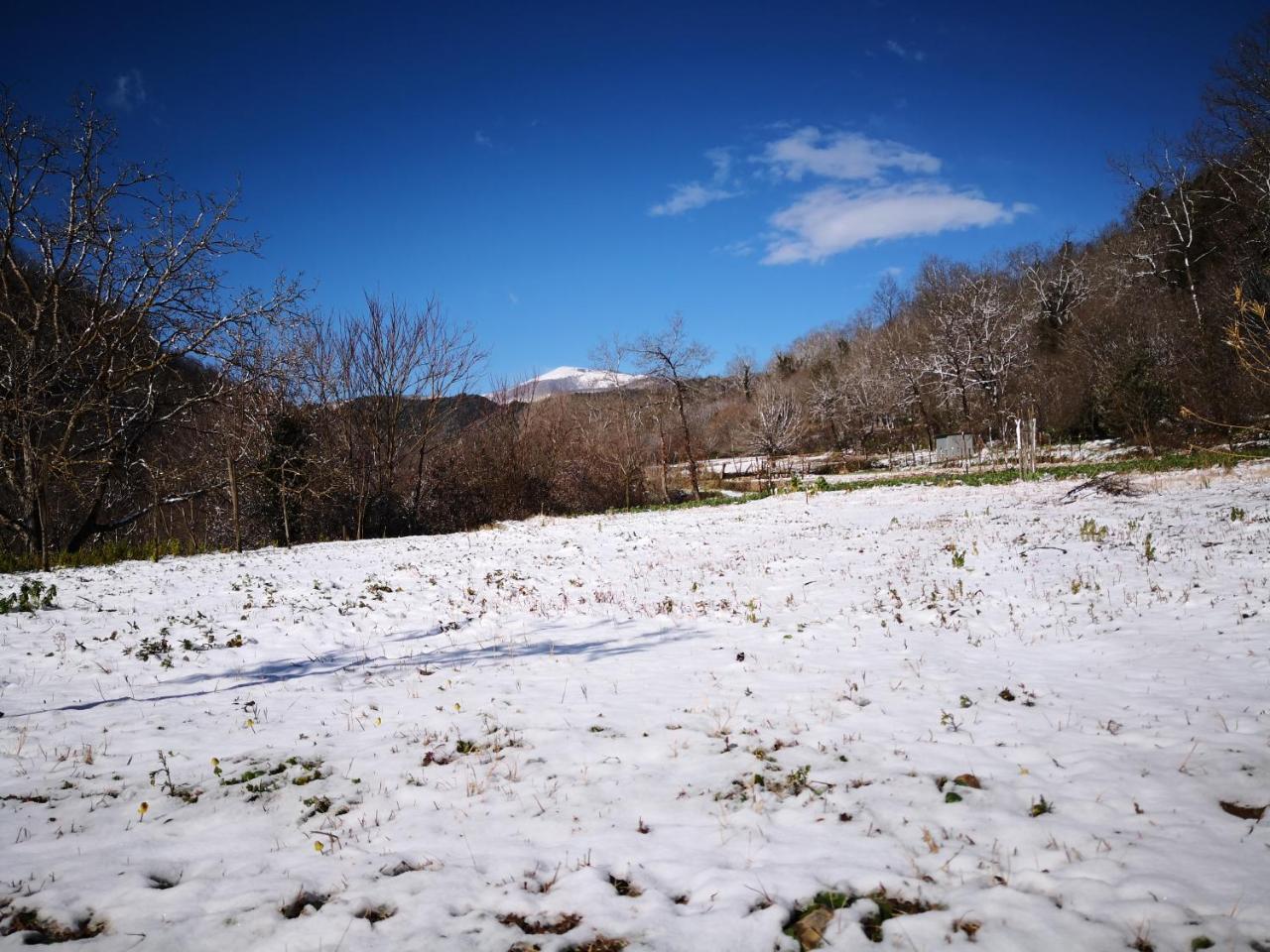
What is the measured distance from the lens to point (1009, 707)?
181 inches

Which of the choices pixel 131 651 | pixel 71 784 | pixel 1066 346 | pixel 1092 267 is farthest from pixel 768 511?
pixel 1092 267

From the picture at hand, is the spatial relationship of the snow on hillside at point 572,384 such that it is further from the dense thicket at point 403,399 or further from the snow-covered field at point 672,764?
the snow-covered field at point 672,764

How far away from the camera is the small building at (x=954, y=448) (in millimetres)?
29000

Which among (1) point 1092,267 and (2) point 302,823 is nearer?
(2) point 302,823

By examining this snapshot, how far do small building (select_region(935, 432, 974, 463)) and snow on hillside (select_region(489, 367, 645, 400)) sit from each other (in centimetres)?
1642

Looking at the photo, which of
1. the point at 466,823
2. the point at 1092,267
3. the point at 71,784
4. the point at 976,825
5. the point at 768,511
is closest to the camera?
the point at 976,825

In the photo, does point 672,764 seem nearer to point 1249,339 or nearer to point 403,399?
point 1249,339

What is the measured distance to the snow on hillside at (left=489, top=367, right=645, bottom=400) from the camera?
31891 millimetres

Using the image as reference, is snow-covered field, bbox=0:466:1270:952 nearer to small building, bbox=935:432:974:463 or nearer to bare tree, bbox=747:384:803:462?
small building, bbox=935:432:974:463

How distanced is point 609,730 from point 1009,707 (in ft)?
10.1

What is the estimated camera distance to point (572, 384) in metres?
42.7

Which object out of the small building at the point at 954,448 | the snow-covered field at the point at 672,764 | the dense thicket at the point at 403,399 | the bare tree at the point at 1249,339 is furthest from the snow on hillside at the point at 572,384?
the bare tree at the point at 1249,339

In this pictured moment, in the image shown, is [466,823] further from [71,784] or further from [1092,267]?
[1092,267]

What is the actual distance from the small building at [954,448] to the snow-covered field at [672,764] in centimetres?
2082
